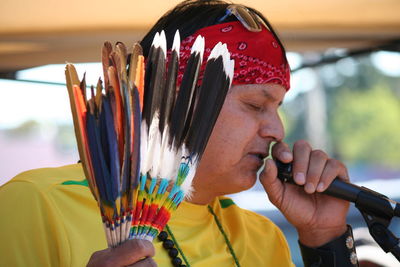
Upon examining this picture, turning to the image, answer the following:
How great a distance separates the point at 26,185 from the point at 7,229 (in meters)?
0.15

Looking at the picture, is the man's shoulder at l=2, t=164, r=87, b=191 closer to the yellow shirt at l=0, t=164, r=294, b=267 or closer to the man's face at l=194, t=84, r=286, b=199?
the yellow shirt at l=0, t=164, r=294, b=267

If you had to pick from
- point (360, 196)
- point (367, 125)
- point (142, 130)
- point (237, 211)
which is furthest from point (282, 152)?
point (367, 125)

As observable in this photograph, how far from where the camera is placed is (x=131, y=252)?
1185 mm

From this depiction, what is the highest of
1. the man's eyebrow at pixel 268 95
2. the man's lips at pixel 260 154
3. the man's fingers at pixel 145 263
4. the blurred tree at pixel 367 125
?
the man's eyebrow at pixel 268 95

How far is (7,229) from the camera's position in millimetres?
1567

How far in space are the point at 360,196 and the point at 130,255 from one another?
1033mm

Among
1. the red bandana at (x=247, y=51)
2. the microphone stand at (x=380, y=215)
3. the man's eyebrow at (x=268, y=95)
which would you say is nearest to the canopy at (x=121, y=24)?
the red bandana at (x=247, y=51)

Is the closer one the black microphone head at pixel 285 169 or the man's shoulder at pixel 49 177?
the man's shoulder at pixel 49 177

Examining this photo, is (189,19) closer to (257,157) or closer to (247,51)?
(247,51)

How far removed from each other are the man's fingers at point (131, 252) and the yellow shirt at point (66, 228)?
15.9 inches

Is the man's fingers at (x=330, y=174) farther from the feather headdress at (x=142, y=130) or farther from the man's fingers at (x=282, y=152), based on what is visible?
the feather headdress at (x=142, y=130)

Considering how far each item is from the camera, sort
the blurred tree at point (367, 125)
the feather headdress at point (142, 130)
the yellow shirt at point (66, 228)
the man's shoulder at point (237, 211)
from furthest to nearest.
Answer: the blurred tree at point (367, 125), the man's shoulder at point (237, 211), the yellow shirt at point (66, 228), the feather headdress at point (142, 130)

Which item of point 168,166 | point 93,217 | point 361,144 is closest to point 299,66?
point 93,217

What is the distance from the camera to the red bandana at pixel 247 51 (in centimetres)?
196
